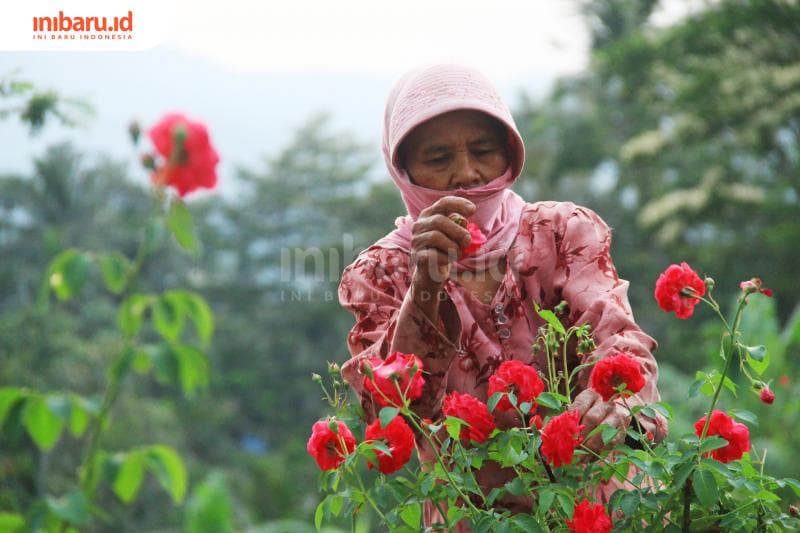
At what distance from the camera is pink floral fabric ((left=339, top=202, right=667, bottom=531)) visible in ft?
5.38

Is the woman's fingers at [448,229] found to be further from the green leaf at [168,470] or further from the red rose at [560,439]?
the green leaf at [168,470]

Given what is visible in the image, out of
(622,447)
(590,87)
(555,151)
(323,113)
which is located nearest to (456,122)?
(622,447)

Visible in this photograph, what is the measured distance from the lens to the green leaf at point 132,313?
77.2 inches

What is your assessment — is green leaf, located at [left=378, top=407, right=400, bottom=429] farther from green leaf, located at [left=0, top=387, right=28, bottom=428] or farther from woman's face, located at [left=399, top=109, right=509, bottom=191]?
green leaf, located at [left=0, top=387, right=28, bottom=428]

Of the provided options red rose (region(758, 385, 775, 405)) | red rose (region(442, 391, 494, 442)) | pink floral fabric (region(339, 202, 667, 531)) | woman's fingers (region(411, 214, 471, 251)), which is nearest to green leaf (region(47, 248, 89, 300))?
pink floral fabric (region(339, 202, 667, 531))

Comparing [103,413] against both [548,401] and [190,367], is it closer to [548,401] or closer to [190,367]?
[190,367]

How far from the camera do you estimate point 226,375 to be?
29.5m

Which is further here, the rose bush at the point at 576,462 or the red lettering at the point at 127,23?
the red lettering at the point at 127,23

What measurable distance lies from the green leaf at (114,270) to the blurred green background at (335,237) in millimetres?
351

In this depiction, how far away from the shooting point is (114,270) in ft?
6.66

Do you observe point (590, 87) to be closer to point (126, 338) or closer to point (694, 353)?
point (694, 353)

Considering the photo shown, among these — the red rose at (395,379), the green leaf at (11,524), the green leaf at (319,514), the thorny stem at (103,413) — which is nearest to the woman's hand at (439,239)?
the red rose at (395,379)

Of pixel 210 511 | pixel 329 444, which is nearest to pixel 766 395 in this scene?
pixel 329 444

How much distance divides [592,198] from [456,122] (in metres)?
20.7
